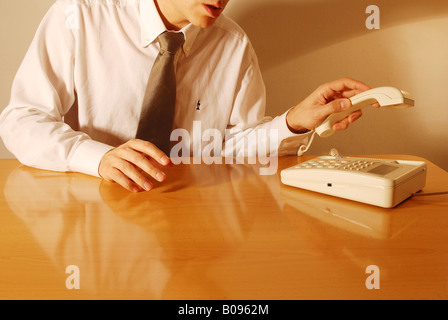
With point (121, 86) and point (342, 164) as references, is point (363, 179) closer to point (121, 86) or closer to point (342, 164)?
point (342, 164)

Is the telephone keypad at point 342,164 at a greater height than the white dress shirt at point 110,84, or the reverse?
the white dress shirt at point 110,84

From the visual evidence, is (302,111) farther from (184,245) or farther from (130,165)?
(184,245)

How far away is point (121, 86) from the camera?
1.13m

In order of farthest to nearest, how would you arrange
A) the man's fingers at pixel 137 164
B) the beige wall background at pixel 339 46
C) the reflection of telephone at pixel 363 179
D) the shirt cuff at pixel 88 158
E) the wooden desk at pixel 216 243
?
1. the beige wall background at pixel 339 46
2. the shirt cuff at pixel 88 158
3. the man's fingers at pixel 137 164
4. the reflection of telephone at pixel 363 179
5. the wooden desk at pixel 216 243

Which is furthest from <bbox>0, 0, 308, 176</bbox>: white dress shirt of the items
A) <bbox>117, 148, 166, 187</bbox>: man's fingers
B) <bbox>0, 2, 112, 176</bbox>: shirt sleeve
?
<bbox>117, 148, 166, 187</bbox>: man's fingers

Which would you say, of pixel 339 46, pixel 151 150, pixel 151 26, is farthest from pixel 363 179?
pixel 339 46

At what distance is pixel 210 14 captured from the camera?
994 millimetres

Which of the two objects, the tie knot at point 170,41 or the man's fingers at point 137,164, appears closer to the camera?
the man's fingers at point 137,164

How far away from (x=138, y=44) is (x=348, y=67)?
75 centimetres

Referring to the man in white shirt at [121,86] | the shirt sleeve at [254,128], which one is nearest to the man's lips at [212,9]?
the man in white shirt at [121,86]

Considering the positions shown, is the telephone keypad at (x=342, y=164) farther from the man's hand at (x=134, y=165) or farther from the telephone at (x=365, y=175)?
the man's hand at (x=134, y=165)

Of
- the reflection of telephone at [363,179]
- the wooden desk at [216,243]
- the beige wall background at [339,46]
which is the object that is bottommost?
the wooden desk at [216,243]

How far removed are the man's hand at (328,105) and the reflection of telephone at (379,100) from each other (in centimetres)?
1

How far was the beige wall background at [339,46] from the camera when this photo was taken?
4.49ft
